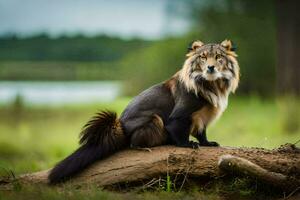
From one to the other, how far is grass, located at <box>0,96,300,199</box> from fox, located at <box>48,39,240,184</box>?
366 centimetres

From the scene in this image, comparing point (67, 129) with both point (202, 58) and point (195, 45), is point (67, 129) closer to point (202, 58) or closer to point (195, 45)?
point (195, 45)

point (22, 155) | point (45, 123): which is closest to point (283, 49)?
point (45, 123)

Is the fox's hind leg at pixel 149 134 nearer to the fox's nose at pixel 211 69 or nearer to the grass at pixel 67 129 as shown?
the fox's nose at pixel 211 69

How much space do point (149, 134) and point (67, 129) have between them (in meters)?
11.2

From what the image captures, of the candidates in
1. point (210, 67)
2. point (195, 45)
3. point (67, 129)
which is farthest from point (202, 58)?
point (67, 129)

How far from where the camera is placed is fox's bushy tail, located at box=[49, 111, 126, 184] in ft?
29.9

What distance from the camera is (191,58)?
968cm

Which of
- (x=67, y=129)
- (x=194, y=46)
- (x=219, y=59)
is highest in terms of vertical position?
(x=194, y=46)

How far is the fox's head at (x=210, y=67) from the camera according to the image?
9.52m

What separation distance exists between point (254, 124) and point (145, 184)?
11.5 meters

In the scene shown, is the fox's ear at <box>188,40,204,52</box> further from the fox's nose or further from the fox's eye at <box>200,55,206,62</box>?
the fox's nose

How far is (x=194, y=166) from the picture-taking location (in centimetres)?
900

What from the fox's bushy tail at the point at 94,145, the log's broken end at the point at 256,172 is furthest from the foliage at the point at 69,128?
the log's broken end at the point at 256,172

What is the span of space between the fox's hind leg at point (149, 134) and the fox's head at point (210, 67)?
1.86 ft
